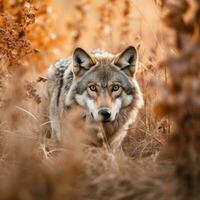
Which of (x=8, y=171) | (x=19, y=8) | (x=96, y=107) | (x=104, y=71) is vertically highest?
(x=19, y=8)

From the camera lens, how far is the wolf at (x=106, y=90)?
25.9 ft

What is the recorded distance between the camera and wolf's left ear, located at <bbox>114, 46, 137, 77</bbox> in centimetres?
816

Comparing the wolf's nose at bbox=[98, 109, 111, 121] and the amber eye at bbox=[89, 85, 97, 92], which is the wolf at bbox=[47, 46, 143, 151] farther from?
the wolf's nose at bbox=[98, 109, 111, 121]

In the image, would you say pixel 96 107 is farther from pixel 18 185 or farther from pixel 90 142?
pixel 18 185

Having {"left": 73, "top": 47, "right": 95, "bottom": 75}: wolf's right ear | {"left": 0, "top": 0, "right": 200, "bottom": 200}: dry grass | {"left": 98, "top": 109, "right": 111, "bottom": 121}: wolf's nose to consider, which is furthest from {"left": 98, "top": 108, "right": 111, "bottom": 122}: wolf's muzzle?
{"left": 73, "top": 47, "right": 95, "bottom": 75}: wolf's right ear

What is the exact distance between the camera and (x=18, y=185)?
4578mm

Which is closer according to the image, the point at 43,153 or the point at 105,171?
the point at 105,171

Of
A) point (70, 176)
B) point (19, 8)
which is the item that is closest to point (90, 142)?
point (19, 8)

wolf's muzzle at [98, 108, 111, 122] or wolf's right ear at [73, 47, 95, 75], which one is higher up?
wolf's right ear at [73, 47, 95, 75]

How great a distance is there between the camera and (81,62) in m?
8.18

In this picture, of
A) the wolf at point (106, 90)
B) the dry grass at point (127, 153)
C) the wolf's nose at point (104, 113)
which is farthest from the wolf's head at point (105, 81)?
the dry grass at point (127, 153)

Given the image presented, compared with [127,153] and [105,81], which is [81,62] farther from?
[127,153]

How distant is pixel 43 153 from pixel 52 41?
6085 millimetres

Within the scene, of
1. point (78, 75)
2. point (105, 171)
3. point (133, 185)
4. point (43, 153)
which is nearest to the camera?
point (133, 185)
